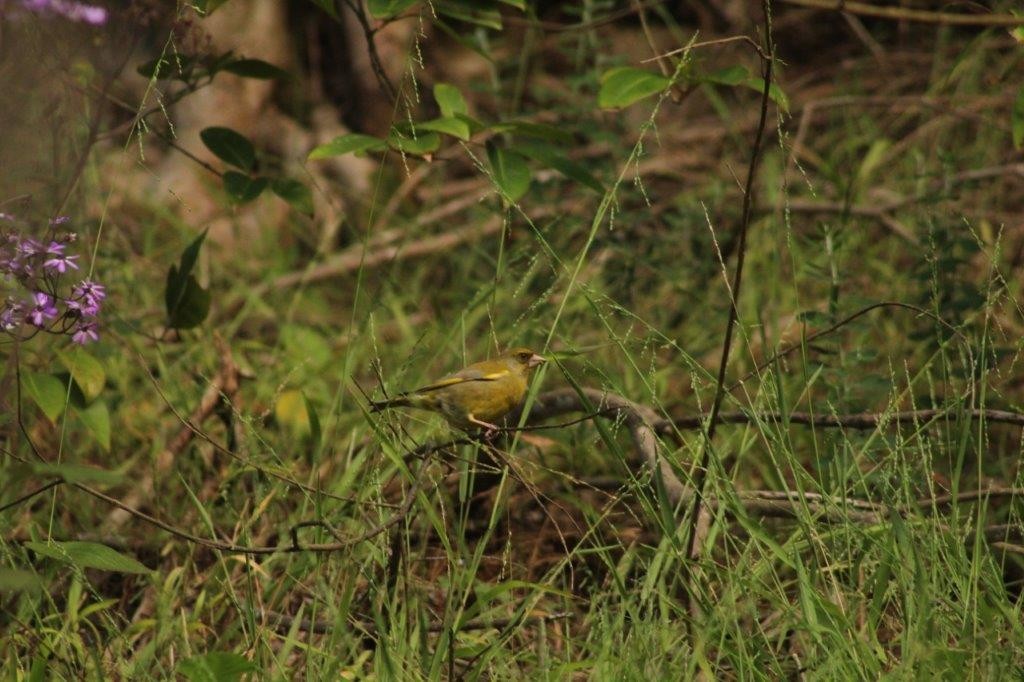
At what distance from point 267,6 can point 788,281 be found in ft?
9.96

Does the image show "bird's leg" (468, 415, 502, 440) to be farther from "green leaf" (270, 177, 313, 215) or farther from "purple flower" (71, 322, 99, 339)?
"purple flower" (71, 322, 99, 339)

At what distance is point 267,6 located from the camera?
21.4 ft

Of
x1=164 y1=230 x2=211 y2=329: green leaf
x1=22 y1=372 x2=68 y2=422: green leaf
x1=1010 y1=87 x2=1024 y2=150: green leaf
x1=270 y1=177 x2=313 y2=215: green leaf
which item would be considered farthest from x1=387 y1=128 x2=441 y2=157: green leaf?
x1=1010 y1=87 x2=1024 y2=150: green leaf

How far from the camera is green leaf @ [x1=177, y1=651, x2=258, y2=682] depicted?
90.4 inches

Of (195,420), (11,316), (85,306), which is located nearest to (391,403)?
(85,306)

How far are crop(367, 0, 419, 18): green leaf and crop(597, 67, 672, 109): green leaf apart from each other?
453 millimetres

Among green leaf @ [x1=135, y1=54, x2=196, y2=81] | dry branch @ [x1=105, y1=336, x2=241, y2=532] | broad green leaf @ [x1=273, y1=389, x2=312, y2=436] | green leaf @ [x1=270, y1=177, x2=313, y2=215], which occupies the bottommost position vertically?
broad green leaf @ [x1=273, y1=389, x2=312, y2=436]

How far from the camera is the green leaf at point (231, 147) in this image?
10.3 feet

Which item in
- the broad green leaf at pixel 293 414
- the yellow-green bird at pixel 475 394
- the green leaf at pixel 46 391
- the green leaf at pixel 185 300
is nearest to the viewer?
the green leaf at pixel 46 391

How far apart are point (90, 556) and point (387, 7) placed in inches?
49.7

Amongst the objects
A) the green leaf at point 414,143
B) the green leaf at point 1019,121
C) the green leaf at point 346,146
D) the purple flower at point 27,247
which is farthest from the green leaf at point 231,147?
the green leaf at point 1019,121

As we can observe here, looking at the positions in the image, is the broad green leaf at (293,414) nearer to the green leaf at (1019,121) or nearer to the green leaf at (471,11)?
the green leaf at (471,11)

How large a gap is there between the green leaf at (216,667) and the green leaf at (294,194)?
1208mm

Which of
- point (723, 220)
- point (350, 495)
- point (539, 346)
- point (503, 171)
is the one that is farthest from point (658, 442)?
point (723, 220)
